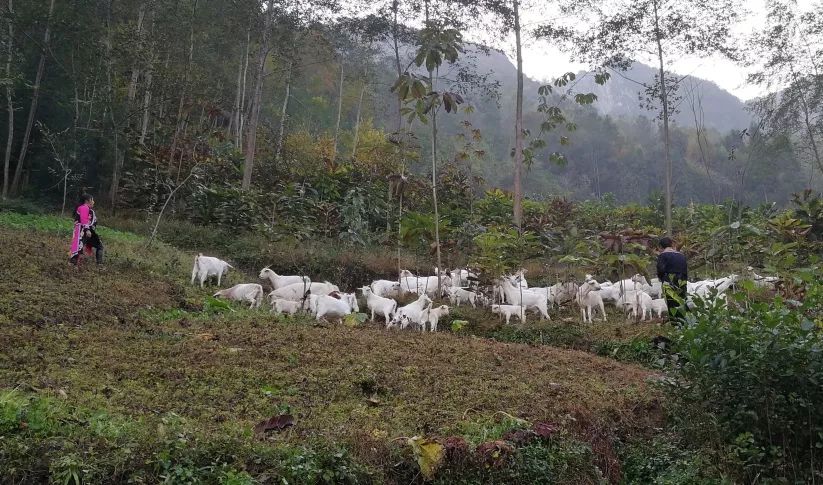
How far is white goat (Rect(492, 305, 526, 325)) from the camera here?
441 inches

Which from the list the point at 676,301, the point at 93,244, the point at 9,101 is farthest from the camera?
the point at 9,101

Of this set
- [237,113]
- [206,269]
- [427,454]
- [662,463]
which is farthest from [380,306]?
[237,113]

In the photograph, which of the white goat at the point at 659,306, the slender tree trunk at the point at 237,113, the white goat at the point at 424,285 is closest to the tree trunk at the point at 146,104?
the slender tree trunk at the point at 237,113

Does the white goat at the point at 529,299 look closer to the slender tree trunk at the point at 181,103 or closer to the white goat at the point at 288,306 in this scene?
the white goat at the point at 288,306

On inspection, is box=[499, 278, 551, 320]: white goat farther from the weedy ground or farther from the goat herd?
the weedy ground

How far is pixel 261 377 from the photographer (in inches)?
232

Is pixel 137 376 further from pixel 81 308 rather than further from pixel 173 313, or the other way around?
pixel 173 313

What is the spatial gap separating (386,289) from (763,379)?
29.6 feet

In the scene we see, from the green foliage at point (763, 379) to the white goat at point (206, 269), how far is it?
8.98 meters

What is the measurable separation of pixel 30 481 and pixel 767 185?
50.7m

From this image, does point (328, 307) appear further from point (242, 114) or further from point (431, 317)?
point (242, 114)

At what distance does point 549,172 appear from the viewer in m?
60.2

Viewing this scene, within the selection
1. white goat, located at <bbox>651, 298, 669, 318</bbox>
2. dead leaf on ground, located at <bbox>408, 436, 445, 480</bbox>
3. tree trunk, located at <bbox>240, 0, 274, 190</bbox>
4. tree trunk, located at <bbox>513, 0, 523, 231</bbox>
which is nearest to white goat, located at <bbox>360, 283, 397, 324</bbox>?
white goat, located at <bbox>651, 298, 669, 318</bbox>

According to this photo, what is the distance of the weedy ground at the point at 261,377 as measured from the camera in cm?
432
